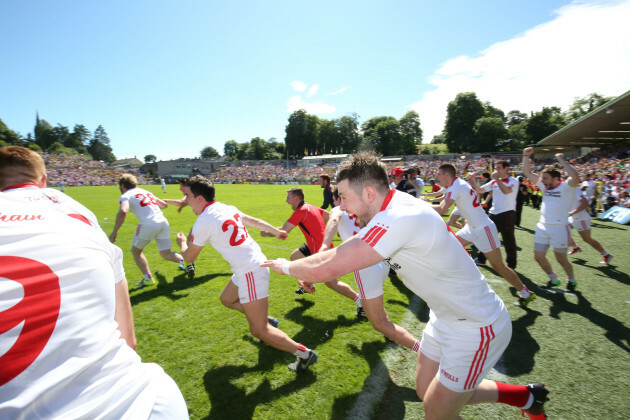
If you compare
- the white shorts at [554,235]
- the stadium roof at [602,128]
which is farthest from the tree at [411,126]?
the white shorts at [554,235]

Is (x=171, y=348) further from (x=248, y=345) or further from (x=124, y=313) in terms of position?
(x=124, y=313)

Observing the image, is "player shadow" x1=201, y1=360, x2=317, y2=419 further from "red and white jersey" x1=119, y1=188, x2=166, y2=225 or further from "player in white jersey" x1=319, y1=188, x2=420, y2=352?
"red and white jersey" x1=119, y1=188, x2=166, y2=225

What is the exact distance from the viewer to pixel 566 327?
175 inches

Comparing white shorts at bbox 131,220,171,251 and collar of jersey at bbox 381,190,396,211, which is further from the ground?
collar of jersey at bbox 381,190,396,211

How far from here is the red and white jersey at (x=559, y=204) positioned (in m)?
5.61

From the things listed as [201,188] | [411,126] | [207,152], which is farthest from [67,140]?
[201,188]

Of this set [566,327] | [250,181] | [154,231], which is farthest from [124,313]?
[250,181]

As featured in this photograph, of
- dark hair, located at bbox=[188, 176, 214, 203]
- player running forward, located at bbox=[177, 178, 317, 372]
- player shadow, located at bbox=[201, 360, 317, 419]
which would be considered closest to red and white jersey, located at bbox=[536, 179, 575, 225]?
player running forward, located at bbox=[177, 178, 317, 372]

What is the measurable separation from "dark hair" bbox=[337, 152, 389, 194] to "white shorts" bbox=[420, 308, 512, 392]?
1.30 m

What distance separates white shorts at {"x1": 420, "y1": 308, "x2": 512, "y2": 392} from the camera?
6.79 feet

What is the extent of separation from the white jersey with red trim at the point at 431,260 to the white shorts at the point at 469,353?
7 cm

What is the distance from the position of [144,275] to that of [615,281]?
11.1m

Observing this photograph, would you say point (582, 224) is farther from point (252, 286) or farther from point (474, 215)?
point (252, 286)

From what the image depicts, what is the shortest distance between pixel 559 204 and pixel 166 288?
348 inches
